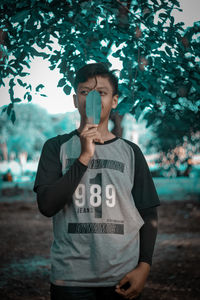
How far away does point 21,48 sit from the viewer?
2500 millimetres

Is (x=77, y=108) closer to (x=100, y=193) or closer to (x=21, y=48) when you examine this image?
(x=100, y=193)

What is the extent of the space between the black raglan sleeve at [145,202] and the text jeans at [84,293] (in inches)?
11.8

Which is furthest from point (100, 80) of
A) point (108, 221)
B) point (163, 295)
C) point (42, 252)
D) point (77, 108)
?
point (42, 252)

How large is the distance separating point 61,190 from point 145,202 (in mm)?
545

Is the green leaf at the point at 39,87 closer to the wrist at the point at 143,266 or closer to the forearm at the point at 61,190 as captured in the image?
the forearm at the point at 61,190

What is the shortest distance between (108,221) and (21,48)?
1.63 m

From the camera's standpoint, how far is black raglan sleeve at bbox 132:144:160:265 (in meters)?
1.81

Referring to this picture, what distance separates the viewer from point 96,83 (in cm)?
184

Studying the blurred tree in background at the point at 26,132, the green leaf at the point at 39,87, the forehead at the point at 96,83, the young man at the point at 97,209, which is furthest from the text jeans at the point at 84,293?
the blurred tree in background at the point at 26,132

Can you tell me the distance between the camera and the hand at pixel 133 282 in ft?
5.22

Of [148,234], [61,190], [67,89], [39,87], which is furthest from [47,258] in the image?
[61,190]

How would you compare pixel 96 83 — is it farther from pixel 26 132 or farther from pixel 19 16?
pixel 26 132

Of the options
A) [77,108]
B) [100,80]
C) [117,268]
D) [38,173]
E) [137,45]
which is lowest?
[117,268]

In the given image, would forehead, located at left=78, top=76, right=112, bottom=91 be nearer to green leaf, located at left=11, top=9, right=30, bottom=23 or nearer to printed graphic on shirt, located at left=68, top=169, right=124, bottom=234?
printed graphic on shirt, located at left=68, top=169, right=124, bottom=234
